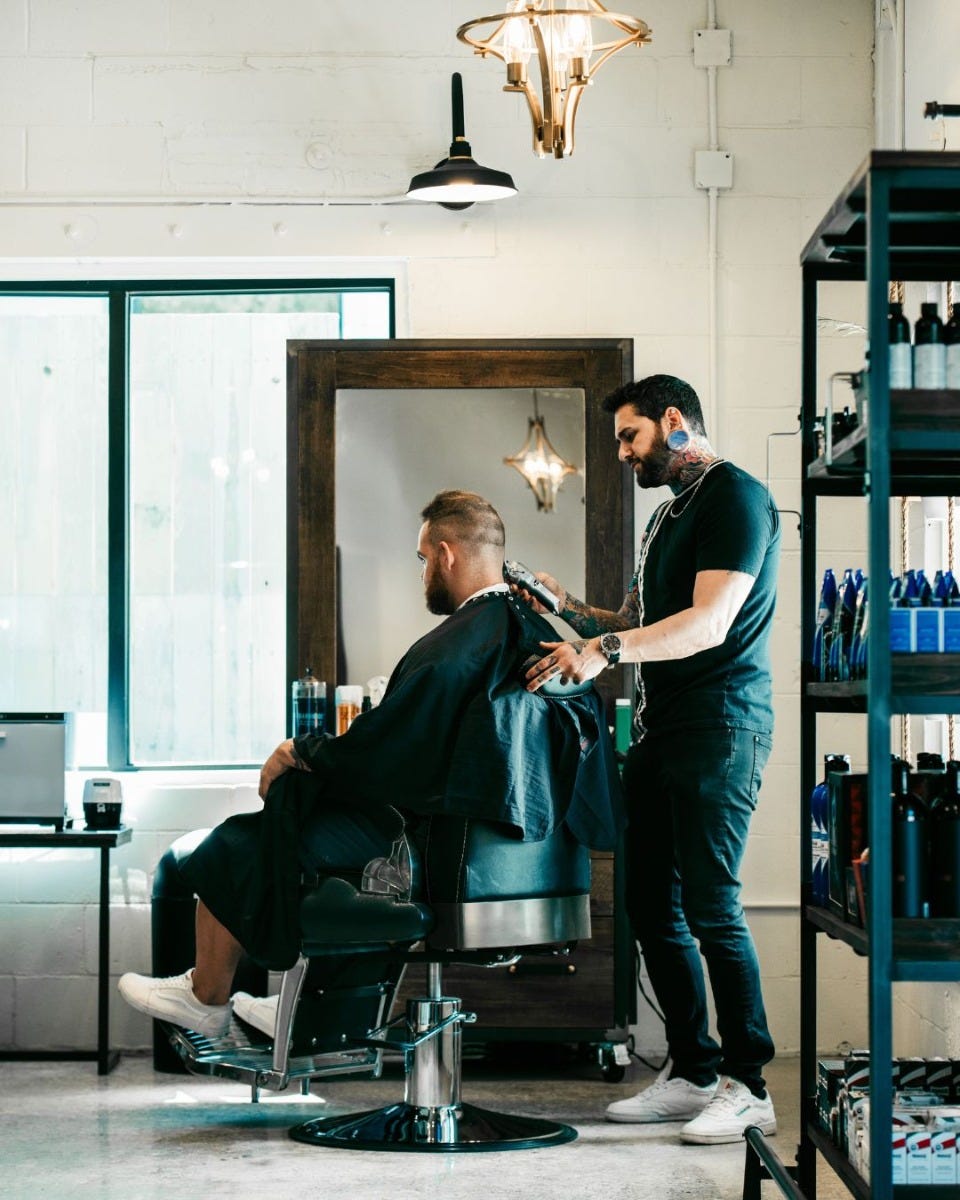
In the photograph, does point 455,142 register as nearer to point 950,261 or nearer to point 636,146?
point 636,146

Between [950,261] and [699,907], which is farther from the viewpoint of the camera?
[699,907]

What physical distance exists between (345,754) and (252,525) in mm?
1566

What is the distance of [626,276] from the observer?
4.37m

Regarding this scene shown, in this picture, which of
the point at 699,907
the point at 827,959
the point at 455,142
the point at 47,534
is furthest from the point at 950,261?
the point at 47,534

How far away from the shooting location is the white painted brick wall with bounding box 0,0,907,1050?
436cm

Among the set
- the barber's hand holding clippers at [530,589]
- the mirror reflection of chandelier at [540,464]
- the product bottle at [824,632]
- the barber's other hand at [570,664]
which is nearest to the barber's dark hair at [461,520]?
the barber's hand holding clippers at [530,589]

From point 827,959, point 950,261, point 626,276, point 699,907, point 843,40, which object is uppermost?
point 843,40

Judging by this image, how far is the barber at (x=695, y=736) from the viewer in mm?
3154

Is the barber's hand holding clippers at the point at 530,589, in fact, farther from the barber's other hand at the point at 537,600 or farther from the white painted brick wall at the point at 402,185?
the white painted brick wall at the point at 402,185

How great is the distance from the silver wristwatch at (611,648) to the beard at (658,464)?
20.3 inches

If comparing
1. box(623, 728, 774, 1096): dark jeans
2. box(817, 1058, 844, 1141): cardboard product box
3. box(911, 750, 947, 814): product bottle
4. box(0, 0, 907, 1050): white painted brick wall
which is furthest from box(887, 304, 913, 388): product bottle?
box(0, 0, 907, 1050): white painted brick wall

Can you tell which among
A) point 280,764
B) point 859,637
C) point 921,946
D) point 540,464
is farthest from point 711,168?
point 921,946

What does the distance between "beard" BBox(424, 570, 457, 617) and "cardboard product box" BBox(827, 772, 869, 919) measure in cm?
109

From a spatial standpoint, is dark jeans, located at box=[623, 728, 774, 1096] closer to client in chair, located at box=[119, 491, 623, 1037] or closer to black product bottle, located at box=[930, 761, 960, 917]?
client in chair, located at box=[119, 491, 623, 1037]
